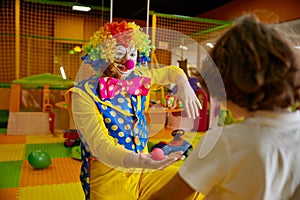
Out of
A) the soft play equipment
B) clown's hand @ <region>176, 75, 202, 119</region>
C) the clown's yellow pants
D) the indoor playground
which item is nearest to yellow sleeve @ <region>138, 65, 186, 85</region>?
the indoor playground

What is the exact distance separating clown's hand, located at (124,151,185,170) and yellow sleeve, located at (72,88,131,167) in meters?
0.03

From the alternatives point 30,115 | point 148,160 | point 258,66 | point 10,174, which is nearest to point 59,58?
point 30,115

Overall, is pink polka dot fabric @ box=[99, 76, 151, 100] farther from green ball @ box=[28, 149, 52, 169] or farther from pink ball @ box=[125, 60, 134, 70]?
green ball @ box=[28, 149, 52, 169]

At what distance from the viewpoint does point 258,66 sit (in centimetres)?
61

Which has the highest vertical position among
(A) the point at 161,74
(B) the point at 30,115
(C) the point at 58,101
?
(A) the point at 161,74

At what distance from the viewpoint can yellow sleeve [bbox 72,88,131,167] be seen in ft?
3.18

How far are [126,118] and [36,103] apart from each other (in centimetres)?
375

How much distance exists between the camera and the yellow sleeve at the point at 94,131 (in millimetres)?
969

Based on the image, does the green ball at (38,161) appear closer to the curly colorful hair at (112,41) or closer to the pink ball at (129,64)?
the curly colorful hair at (112,41)

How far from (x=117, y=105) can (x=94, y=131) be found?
19cm

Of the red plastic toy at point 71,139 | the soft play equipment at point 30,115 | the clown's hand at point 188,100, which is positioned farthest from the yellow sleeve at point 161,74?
the soft play equipment at point 30,115

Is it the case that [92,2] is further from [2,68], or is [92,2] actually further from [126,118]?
[126,118]

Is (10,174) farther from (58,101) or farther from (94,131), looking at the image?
(58,101)

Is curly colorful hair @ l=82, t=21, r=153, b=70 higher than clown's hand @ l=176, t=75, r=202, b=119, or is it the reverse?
curly colorful hair @ l=82, t=21, r=153, b=70
